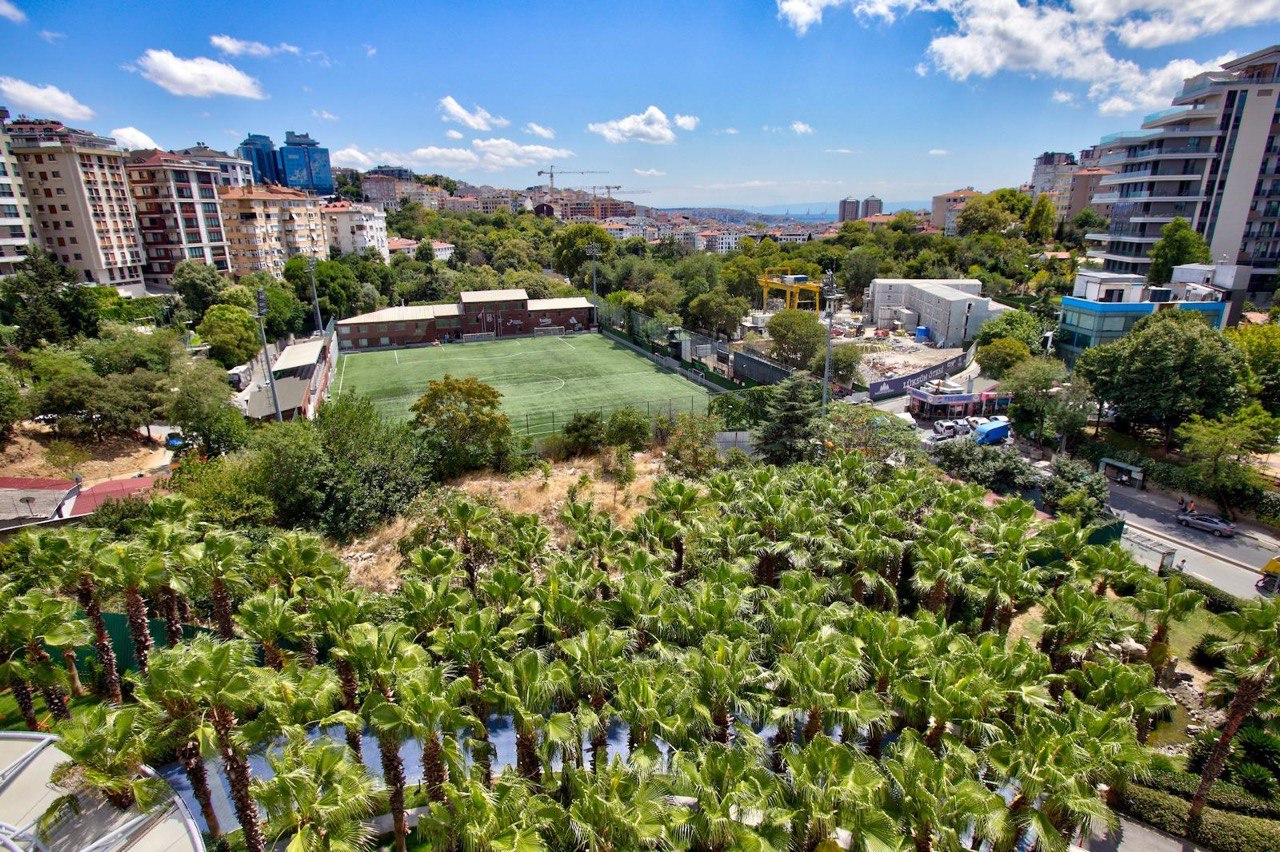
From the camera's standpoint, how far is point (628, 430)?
Answer: 97.6 ft

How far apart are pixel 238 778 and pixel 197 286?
56483mm

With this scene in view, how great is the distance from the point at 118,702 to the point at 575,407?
26.2m

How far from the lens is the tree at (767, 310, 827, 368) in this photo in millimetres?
44500

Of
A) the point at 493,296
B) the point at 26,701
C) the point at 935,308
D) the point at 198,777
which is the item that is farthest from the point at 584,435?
the point at 935,308

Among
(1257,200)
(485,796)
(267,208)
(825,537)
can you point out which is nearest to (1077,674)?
(825,537)

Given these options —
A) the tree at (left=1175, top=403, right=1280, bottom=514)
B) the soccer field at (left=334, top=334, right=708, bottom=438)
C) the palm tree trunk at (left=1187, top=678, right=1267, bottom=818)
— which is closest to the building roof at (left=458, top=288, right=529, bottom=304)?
the soccer field at (left=334, top=334, right=708, bottom=438)

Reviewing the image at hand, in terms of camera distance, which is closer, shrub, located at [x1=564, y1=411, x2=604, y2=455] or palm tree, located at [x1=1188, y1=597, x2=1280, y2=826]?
palm tree, located at [x1=1188, y1=597, x2=1280, y2=826]

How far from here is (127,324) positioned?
46.6 metres

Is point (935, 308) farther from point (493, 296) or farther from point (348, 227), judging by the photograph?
point (348, 227)

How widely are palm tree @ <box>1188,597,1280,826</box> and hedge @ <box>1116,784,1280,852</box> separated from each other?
7.7 inches

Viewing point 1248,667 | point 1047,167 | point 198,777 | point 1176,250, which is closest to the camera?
point 198,777

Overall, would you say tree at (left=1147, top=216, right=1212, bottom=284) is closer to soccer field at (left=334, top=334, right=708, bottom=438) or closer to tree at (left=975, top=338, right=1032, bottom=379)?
tree at (left=975, top=338, right=1032, bottom=379)

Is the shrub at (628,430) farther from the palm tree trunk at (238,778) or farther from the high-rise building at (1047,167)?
the high-rise building at (1047,167)

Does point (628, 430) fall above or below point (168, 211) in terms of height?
below
